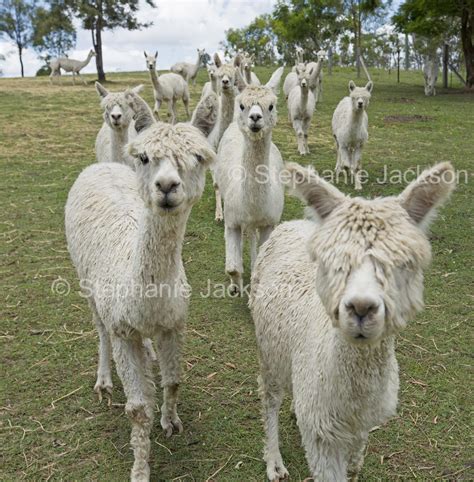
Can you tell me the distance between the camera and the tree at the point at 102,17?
2625 centimetres

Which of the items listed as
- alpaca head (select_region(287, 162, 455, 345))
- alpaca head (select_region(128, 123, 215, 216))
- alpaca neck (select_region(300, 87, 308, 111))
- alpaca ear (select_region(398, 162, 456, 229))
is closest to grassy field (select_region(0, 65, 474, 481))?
alpaca head (select_region(128, 123, 215, 216))

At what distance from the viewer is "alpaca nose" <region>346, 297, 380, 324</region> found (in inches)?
67.6

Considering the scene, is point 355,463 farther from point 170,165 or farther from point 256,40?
point 256,40

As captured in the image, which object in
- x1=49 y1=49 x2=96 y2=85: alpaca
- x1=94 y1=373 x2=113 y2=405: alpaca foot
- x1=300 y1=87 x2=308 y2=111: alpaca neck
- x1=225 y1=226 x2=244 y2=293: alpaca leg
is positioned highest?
x1=49 y1=49 x2=96 y2=85: alpaca

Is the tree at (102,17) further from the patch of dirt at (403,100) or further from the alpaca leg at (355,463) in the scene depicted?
the alpaca leg at (355,463)

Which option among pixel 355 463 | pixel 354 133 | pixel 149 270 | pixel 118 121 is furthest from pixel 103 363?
pixel 354 133

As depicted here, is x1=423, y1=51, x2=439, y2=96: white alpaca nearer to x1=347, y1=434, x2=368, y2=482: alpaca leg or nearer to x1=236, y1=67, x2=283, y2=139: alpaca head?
x1=236, y1=67, x2=283, y2=139: alpaca head

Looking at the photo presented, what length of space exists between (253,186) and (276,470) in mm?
2759

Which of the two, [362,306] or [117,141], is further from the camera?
[117,141]

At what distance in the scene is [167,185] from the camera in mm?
2721

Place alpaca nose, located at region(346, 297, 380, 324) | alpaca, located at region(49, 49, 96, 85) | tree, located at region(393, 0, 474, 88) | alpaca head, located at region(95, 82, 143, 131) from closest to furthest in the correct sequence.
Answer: alpaca nose, located at region(346, 297, 380, 324) → alpaca head, located at region(95, 82, 143, 131) → tree, located at region(393, 0, 474, 88) → alpaca, located at region(49, 49, 96, 85)

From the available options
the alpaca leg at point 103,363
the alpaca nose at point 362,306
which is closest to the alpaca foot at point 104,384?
the alpaca leg at point 103,363

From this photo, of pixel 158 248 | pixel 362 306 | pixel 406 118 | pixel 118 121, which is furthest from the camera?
pixel 406 118

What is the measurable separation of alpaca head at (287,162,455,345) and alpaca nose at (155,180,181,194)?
885 millimetres
